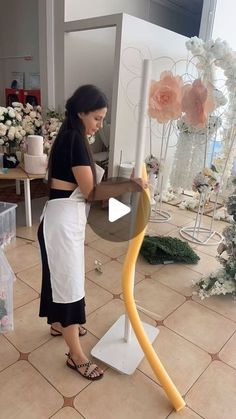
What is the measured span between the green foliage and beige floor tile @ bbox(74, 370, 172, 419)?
109cm

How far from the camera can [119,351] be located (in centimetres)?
151

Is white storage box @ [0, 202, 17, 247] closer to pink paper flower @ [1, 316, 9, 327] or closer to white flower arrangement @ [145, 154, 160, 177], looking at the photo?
pink paper flower @ [1, 316, 9, 327]

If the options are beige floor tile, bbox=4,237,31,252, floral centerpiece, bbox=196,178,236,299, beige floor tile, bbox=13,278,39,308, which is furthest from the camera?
beige floor tile, bbox=4,237,31,252

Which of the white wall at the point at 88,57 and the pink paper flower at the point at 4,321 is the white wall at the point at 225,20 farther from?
the pink paper flower at the point at 4,321

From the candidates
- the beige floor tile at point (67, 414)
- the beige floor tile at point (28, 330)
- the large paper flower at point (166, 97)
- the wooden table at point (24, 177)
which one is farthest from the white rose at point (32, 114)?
the beige floor tile at point (67, 414)

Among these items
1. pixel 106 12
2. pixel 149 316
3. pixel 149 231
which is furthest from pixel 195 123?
A: pixel 106 12

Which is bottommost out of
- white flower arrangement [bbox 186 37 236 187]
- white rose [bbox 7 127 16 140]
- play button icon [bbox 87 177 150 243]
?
play button icon [bbox 87 177 150 243]

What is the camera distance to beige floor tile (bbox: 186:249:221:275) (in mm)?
2373

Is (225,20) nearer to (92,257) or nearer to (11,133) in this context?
(11,133)

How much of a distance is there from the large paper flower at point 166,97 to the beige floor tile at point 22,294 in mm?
1636

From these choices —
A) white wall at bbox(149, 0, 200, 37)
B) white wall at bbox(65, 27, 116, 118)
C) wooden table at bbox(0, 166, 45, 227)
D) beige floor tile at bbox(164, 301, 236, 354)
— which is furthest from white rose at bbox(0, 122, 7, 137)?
white wall at bbox(149, 0, 200, 37)

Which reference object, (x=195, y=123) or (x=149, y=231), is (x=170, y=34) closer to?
(x=195, y=123)

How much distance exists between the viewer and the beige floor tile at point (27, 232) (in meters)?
2.64

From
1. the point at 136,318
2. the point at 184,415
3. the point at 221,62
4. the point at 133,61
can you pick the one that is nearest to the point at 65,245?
the point at 136,318
